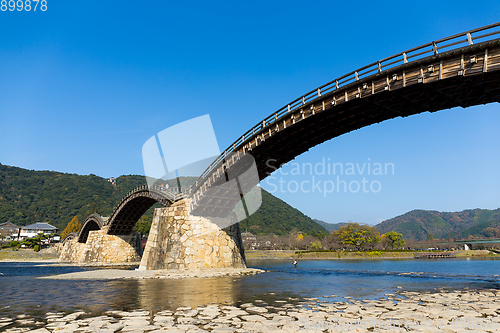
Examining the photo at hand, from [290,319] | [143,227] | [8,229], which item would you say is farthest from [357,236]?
[8,229]

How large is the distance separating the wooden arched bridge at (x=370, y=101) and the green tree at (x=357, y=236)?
7808 centimetres

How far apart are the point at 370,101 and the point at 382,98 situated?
865mm

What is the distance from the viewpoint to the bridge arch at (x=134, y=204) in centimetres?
4491

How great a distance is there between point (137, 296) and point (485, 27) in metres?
24.2

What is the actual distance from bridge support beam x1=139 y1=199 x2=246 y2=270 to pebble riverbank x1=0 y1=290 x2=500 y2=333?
861 inches

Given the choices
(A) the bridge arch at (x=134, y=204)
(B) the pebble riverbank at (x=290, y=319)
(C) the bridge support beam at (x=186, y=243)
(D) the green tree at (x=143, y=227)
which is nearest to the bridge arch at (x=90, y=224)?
(A) the bridge arch at (x=134, y=204)

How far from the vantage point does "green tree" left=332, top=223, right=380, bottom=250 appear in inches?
4104

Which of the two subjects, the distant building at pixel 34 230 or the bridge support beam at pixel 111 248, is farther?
the distant building at pixel 34 230

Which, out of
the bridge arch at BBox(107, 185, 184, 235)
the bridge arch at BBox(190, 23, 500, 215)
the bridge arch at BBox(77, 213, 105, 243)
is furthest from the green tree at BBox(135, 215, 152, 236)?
the bridge arch at BBox(190, 23, 500, 215)

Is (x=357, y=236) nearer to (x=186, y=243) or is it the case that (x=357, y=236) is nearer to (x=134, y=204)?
(x=134, y=204)

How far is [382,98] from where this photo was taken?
2178 centimetres

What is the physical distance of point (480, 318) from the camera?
10984mm

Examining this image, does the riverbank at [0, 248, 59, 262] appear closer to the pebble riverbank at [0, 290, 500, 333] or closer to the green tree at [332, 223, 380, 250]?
the green tree at [332, 223, 380, 250]

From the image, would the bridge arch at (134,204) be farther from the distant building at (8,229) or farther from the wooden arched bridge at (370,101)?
the distant building at (8,229)
